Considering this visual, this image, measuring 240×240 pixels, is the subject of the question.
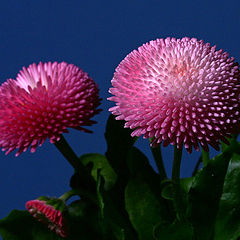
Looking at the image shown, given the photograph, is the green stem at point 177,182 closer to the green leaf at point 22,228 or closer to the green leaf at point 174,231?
the green leaf at point 174,231

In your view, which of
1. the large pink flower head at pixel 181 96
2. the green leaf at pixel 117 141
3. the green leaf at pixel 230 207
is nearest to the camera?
the large pink flower head at pixel 181 96

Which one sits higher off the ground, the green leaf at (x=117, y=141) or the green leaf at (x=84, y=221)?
the green leaf at (x=117, y=141)

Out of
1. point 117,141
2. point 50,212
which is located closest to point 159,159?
point 117,141

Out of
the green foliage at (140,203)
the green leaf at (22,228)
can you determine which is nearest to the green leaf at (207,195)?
the green foliage at (140,203)

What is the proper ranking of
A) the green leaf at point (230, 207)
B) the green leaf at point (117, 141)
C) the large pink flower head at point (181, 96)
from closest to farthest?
the large pink flower head at point (181, 96) → the green leaf at point (230, 207) → the green leaf at point (117, 141)

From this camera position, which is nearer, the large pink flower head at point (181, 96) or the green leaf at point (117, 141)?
the large pink flower head at point (181, 96)

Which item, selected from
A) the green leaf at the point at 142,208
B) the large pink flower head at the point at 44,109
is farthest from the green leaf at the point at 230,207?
the large pink flower head at the point at 44,109

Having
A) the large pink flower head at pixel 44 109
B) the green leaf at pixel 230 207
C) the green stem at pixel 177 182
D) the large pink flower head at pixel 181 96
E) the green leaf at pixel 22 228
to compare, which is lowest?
the green leaf at pixel 230 207
